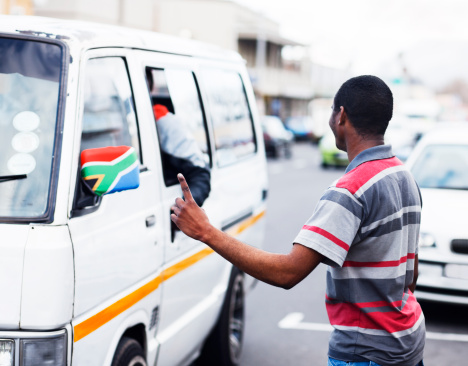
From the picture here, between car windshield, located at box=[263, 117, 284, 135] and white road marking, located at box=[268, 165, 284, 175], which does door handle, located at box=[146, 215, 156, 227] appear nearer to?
white road marking, located at box=[268, 165, 284, 175]

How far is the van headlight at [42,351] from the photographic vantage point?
8.89ft

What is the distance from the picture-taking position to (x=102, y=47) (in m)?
3.45

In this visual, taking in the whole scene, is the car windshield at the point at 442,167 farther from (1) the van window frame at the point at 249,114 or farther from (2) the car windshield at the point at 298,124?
(2) the car windshield at the point at 298,124

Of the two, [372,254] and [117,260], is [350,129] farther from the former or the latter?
[117,260]

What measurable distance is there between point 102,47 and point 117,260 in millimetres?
990

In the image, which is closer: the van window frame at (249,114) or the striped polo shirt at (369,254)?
the striped polo shirt at (369,254)

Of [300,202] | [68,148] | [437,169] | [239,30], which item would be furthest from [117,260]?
[239,30]

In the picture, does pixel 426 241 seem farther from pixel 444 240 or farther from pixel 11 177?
pixel 11 177

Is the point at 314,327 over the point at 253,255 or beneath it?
beneath

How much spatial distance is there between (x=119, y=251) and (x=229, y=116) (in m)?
2.56

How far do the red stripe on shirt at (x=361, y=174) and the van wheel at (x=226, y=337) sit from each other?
9.12 ft

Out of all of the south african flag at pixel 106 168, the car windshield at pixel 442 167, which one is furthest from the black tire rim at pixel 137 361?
the car windshield at pixel 442 167

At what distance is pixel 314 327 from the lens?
21.9 feet

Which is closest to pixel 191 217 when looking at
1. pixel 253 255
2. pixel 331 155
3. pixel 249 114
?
pixel 253 255
